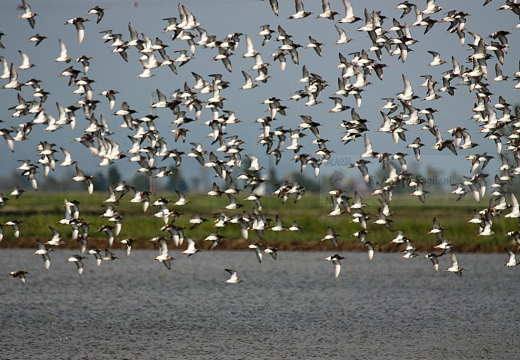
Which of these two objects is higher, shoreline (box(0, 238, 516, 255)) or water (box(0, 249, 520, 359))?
shoreline (box(0, 238, 516, 255))

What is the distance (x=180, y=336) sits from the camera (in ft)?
96.0

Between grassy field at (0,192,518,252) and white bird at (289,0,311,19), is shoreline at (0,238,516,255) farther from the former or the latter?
white bird at (289,0,311,19)

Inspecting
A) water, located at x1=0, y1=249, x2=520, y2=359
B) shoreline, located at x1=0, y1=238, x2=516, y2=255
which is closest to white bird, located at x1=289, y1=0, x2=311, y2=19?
water, located at x1=0, y1=249, x2=520, y2=359

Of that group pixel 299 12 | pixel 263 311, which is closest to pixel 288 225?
pixel 263 311

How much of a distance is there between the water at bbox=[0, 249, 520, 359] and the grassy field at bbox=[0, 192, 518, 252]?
126 cm

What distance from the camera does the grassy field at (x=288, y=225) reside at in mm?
49250

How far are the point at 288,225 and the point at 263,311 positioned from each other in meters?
17.2

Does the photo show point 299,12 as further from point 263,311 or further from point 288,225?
point 288,225

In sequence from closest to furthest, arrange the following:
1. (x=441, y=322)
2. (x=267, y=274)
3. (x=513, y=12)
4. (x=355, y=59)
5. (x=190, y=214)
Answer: (x=513, y=12) < (x=355, y=59) < (x=441, y=322) < (x=267, y=274) < (x=190, y=214)

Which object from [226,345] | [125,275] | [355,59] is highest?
[355,59]

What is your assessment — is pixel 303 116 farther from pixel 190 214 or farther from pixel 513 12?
pixel 190 214

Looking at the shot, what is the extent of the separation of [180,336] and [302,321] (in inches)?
199

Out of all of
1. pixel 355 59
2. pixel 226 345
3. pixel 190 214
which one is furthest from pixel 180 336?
pixel 190 214

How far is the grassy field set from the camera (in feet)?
162
